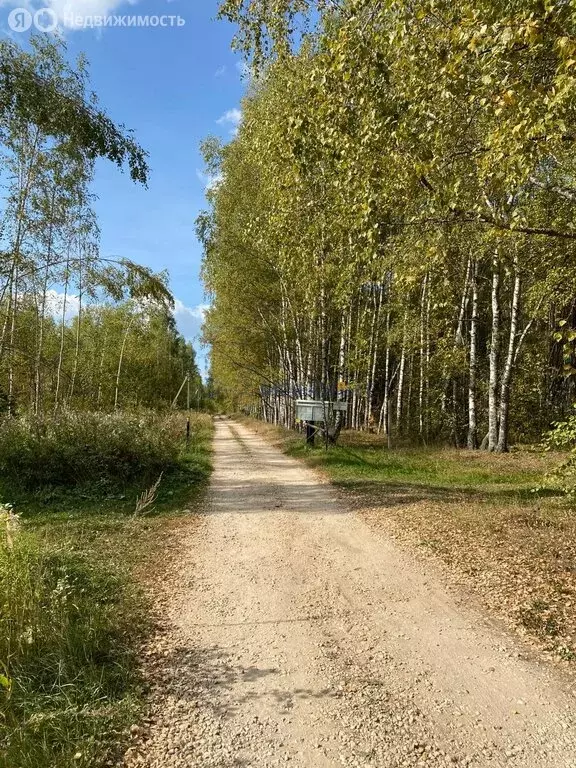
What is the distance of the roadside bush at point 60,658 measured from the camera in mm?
2654

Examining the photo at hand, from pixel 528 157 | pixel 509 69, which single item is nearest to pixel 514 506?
pixel 528 157

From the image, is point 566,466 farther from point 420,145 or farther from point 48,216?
point 48,216

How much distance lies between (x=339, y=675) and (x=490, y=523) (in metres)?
4.30

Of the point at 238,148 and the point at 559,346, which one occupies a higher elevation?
the point at 238,148

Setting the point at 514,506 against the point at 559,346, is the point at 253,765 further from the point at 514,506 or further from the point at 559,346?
the point at 559,346

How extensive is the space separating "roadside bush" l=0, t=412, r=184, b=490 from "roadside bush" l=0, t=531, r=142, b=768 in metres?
4.96

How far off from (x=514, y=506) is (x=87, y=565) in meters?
6.49

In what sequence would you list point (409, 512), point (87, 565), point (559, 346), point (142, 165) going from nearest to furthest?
point (87, 565) → point (142, 165) → point (409, 512) → point (559, 346)

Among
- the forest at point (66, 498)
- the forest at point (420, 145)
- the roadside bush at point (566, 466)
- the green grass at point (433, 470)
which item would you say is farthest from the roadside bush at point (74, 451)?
the roadside bush at point (566, 466)

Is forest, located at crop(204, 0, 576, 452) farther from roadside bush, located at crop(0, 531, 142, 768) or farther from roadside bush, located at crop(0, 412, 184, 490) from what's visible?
roadside bush, located at crop(0, 412, 184, 490)

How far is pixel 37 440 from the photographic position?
9641 mm

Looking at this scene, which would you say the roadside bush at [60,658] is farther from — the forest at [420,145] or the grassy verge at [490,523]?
the forest at [420,145]

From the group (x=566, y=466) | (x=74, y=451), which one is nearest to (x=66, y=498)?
(x=74, y=451)

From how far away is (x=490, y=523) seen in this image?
692 centimetres
